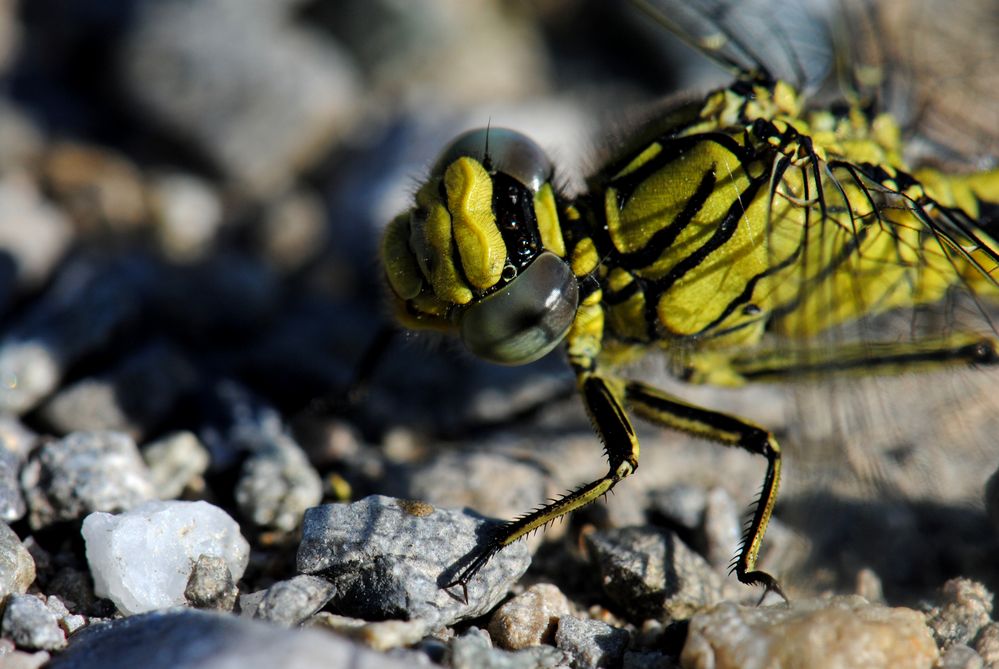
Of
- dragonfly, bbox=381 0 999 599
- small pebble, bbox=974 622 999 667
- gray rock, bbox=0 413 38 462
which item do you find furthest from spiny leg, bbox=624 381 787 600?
gray rock, bbox=0 413 38 462

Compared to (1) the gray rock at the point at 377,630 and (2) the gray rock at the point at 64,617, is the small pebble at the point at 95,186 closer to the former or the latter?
(2) the gray rock at the point at 64,617

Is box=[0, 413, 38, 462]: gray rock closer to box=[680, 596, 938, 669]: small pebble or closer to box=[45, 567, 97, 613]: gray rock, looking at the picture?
box=[45, 567, 97, 613]: gray rock

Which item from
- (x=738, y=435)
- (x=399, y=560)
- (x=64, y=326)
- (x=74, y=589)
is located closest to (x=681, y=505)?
(x=738, y=435)

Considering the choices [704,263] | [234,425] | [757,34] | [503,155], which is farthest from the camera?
[757,34]

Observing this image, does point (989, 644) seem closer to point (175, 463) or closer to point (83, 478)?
point (175, 463)

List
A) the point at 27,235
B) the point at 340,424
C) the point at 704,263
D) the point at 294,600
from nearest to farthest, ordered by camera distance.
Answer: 1. the point at 294,600
2. the point at 704,263
3. the point at 340,424
4. the point at 27,235

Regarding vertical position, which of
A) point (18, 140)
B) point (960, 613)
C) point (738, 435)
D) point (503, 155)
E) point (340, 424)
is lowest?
point (340, 424)
